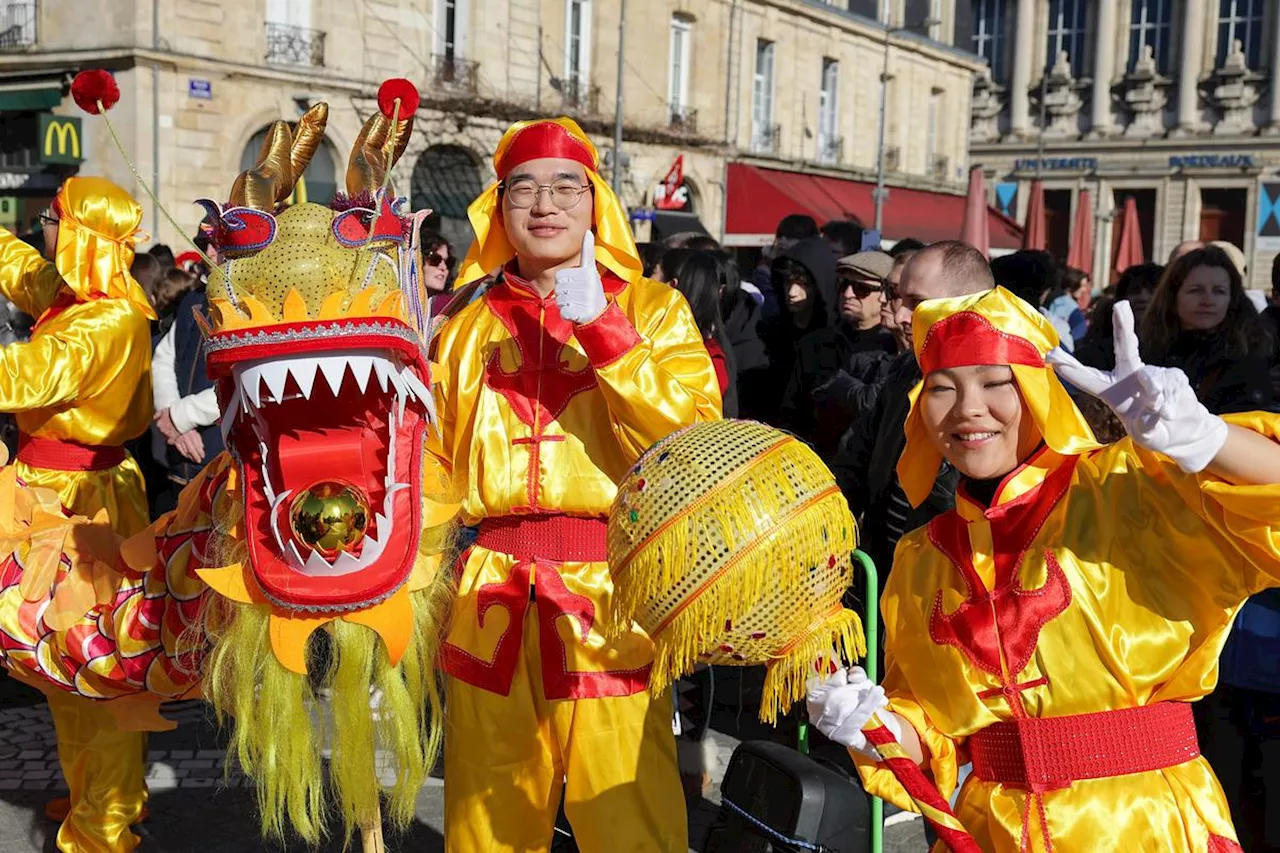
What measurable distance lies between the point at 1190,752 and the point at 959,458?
68 cm

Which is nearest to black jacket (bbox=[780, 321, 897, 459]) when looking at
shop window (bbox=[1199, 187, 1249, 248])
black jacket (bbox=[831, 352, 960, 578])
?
black jacket (bbox=[831, 352, 960, 578])

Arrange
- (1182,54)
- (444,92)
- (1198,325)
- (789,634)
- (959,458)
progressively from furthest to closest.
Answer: (1182,54), (444,92), (1198,325), (959,458), (789,634)

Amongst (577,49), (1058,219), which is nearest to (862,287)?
(577,49)

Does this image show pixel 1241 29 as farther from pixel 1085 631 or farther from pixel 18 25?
pixel 1085 631

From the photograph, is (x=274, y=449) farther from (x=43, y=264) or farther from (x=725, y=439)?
(x=43, y=264)

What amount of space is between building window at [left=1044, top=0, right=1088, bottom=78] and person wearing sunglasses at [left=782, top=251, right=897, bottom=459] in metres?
43.3

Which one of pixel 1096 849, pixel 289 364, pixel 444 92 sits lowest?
pixel 1096 849

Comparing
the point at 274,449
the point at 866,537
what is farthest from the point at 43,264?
the point at 866,537

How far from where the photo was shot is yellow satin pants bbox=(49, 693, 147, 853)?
12.5ft

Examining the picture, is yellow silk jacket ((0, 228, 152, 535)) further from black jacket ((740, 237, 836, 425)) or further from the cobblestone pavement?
black jacket ((740, 237, 836, 425))

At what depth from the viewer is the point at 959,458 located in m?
2.45

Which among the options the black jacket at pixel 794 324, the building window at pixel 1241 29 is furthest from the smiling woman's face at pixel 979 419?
the building window at pixel 1241 29

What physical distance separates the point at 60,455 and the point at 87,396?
0.82 ft

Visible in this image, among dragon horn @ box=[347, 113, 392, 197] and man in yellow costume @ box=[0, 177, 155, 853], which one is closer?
dragon horn @ box=[347, 113, 392, 197]
